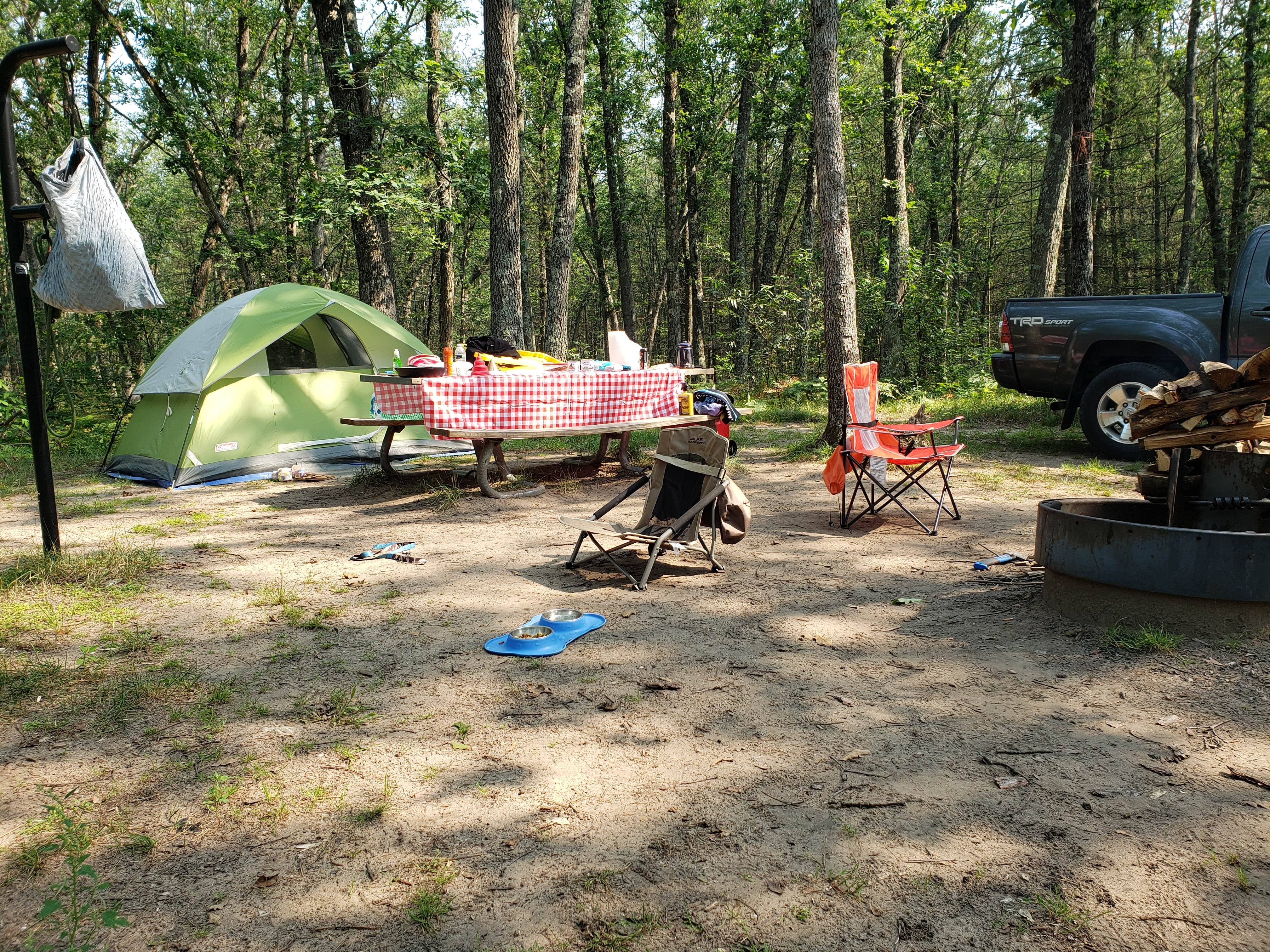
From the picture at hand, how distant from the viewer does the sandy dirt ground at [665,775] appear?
1.83m

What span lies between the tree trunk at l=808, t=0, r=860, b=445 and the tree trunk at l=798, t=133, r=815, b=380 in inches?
59.5

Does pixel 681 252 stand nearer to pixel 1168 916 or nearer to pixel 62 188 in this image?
pixel 62 188

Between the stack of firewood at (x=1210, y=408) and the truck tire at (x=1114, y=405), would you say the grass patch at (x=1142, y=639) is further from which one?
the truck tire at (x=1114, y=405)

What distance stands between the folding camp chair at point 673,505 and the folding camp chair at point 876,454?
3.78ft

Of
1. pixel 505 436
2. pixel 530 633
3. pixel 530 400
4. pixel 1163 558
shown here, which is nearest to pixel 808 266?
pixel 530 400

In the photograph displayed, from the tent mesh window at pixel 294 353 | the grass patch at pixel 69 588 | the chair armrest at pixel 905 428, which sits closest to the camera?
the grass patch at pixel 69 588

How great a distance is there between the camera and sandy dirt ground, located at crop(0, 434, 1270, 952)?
6.01 ft

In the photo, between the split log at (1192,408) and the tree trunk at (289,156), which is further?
the tree trunk at (289,156)

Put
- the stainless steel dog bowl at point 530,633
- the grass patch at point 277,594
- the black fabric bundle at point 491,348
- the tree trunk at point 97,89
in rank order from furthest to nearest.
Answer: the tree trunk at point 97,89 → the black fabric bundle at point 491,348 → the grass patch at point 277,594 → the stainless steel dog bowl at point 530,633

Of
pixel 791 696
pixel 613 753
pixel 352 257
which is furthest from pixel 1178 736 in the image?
pixel 352 257

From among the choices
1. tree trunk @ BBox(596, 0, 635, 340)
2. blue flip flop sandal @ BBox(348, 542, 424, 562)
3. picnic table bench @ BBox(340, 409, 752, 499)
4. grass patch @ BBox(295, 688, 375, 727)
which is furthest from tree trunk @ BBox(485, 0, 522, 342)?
tree trunk @ BBox(596, 0, 635, 340)

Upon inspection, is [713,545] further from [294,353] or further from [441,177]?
[441,177]

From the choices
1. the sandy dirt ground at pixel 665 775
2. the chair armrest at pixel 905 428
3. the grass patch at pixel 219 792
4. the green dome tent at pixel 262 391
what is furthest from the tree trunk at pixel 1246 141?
the grass patch at pixel 219 792

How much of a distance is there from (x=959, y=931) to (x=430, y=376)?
5637 mm
